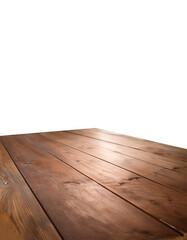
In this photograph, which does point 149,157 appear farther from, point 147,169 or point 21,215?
point 21,215

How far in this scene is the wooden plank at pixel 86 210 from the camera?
2.16 feet

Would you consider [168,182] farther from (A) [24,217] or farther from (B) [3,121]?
(B) [3,121]

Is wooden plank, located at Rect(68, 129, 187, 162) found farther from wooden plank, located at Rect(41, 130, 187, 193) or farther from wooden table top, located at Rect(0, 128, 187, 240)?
wooden plank, located at Rect(41, 130, 187, 193)

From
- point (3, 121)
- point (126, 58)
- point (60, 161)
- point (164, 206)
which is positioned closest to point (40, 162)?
point (60, 161)

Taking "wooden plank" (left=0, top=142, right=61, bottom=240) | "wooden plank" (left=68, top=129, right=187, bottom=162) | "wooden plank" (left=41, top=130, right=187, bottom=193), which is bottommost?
"wooden plank" (left=68, top=129, right=187, bottom=162)

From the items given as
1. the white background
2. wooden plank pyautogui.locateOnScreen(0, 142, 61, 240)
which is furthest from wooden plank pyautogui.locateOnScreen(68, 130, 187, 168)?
the white background

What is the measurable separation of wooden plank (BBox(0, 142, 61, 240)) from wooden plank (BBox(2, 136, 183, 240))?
0.08 feet

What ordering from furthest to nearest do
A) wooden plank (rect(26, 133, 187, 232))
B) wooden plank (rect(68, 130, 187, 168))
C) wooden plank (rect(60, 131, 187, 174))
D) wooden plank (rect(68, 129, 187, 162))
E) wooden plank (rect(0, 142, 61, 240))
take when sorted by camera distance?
wooden plank (rect(68, 129, 187, 162)), wooden plank (rect(68, 130, 187, 168)), wooden plank (rect(60, 131, 187, 174)), wooden plank (rect(26, 133, 187, 232)), wooden plank (rect(0, 142, 61, 240))

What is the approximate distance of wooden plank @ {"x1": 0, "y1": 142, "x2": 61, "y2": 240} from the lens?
0.65 meters

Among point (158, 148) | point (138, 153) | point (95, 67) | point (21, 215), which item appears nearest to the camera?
point (21, 215)

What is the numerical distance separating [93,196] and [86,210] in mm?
115

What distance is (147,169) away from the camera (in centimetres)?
128

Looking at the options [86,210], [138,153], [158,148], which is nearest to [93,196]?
[86,210]

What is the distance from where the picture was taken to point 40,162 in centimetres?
142
